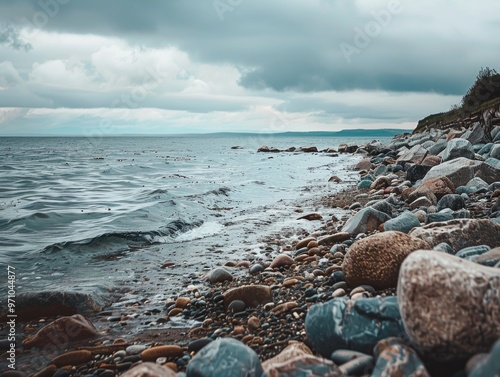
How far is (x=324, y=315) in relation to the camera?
9.64ft

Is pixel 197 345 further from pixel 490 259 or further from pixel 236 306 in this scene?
pixel 490 259

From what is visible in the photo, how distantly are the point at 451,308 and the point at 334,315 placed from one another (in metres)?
0.87

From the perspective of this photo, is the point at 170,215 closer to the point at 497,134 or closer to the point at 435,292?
the point at 435,292

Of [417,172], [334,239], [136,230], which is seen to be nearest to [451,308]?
[334,239]

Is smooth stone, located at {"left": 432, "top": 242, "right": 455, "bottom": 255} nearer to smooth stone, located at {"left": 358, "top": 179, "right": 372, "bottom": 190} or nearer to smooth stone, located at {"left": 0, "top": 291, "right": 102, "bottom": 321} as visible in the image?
smooth stone, located at {"left": 0, "top": 291, "right": 102, "bottom": 321}

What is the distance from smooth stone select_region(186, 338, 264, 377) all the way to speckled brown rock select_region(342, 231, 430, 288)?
203 centimetres

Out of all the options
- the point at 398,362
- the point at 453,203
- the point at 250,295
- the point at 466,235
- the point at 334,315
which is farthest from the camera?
the point at 453,203

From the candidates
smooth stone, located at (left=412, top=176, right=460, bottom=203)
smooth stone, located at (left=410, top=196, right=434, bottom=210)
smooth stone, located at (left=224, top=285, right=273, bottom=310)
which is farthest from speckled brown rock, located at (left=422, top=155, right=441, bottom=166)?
smooth stone, located at (left=224, top=285, right=273, bottom=310)

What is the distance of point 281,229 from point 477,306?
7124 mm

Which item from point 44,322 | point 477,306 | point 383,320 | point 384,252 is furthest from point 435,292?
point 44,322

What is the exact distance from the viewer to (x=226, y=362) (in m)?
2.44

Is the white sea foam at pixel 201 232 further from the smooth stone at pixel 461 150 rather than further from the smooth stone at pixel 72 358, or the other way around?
the smooth stone at pixel 461 150

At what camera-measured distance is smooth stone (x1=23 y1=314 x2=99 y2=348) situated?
4.37 meters

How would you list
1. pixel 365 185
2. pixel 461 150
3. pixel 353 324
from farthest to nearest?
pixel 365 185 → pixel 461 150 → pixel 353 324
